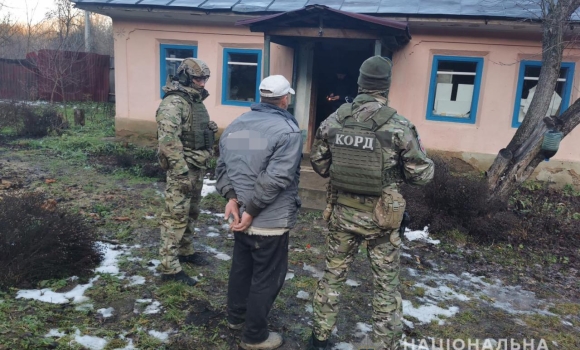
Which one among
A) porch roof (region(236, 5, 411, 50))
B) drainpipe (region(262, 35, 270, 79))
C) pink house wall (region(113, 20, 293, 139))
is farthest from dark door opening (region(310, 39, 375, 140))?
porch roof (region(236, 5, 411, 50))

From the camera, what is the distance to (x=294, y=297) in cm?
367

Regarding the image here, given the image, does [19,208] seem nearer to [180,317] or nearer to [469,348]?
[180,317]

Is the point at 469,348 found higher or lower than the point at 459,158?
lower

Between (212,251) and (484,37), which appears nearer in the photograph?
(212,251)

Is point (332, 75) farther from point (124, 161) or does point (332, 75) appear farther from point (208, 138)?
point (208, 138)

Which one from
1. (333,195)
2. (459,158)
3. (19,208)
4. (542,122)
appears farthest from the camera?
(459,158)

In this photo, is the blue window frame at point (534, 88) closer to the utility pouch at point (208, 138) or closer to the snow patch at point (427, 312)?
the snow patch at point (427, 312)

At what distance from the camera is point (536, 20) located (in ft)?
23.4

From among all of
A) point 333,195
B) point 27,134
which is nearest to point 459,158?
point 333,195

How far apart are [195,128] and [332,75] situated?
6572 mm

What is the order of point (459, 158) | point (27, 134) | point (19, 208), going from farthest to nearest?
point (27, 134) < point (459, 158) < point (19, 208)

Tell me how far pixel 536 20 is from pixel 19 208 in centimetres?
806

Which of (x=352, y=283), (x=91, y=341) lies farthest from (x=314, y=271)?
(x=91, y=341)

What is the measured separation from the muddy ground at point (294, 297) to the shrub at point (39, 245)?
14cm
